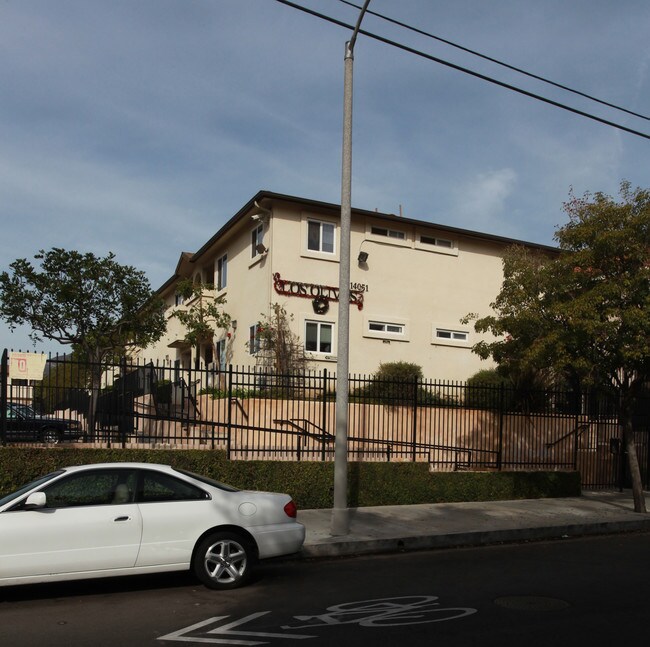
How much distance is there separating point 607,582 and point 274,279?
1641 centimetres

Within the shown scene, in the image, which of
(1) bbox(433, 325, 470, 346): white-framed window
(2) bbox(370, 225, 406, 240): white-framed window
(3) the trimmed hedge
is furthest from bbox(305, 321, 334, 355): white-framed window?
(3) the trimmed hedge

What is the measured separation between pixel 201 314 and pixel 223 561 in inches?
822

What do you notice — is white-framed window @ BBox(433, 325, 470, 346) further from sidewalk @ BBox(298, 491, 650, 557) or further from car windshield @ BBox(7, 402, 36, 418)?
car windshield @ BBox(7, 402, 36, 418)

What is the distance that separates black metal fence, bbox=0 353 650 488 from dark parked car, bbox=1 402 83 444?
1.9 inches

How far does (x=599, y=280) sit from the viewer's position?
14.9 metres

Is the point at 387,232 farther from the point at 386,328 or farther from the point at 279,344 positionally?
the point at 279,344

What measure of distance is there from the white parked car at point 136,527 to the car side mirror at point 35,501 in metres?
0.01

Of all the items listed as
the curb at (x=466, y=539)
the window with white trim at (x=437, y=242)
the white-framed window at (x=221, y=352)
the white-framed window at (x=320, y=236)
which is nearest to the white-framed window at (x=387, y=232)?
the window with white trim at (x=437, y=242)

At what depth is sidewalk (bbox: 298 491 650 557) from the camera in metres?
11.4

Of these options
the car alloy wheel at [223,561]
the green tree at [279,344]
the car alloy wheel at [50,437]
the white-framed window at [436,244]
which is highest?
the white-framed window at [436,244]

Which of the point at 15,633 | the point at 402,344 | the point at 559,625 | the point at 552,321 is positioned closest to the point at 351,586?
the point at 559,625

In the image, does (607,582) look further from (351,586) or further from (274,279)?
(274,279)

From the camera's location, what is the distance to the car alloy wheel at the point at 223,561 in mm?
8227

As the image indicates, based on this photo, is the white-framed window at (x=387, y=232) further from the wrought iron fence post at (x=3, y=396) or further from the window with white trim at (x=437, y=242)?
the wrought iron fence post at (x=3, y=396)
